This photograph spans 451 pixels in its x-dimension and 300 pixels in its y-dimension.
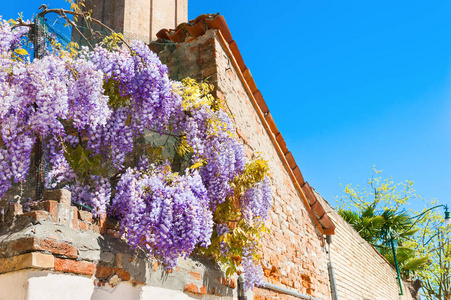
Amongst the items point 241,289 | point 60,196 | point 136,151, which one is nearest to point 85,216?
point 60,196

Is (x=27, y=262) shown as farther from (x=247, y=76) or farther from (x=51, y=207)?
(x=247, y=76)

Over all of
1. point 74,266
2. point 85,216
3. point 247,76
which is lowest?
point 74,266

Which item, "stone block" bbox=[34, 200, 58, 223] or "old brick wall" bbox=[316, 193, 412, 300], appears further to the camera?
"old brick wall" bbox=[316, 193, 412, 300]

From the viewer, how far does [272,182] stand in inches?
216

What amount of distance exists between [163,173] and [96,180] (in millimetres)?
491

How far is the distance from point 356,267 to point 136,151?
22.3 ft

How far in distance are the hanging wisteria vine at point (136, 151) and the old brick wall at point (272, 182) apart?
23.6 inches

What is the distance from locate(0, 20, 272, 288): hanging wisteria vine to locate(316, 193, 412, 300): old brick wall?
4365 mm

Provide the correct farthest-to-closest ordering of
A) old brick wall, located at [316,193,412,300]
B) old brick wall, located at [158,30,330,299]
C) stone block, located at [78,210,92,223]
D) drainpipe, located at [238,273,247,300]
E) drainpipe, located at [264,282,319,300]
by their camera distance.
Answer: old brick wall, located at [316,193,412,300] < old brick wall, located at [158,30,330,299] < drainpipe, located at [264,282,319,300] < drainpipe, located at [238,273,247,300] < stone block, located at [78,210,92,223]

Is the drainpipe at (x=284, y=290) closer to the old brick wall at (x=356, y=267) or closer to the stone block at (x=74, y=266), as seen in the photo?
the old brick wall at (x=356, y=267)

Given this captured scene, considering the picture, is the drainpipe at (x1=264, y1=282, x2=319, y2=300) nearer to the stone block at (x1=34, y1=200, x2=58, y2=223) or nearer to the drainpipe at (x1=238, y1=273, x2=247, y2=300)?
the drainpipe at (x1=238, y1=273, x2=247, y2=300)

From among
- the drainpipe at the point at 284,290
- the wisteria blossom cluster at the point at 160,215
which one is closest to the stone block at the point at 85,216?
the wisteria blossom cluster at the point at 160,215

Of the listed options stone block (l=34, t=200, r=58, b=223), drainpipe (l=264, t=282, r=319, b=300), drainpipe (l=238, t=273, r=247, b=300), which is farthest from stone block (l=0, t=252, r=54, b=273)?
drainpipe (l=264, t=282, r=319, b=300)

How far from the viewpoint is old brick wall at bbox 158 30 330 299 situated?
4.66 metres
